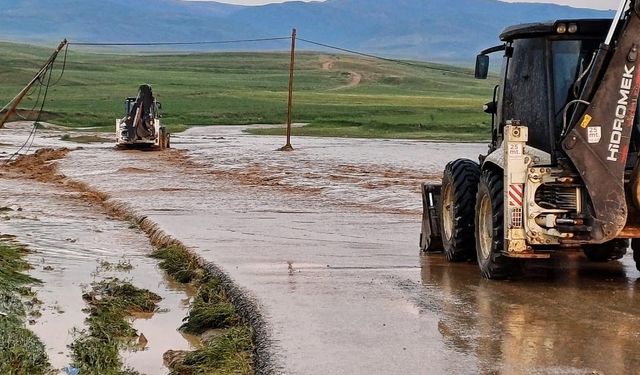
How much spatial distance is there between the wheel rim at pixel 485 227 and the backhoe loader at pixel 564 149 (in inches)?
0.4

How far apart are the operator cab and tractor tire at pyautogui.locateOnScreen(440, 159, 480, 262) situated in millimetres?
1262

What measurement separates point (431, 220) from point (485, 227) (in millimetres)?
2091

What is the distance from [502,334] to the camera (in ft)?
32.9

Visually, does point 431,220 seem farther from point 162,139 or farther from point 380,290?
point 162,139

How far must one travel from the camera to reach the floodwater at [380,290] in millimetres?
9305

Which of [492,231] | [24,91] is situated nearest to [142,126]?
[24,91]

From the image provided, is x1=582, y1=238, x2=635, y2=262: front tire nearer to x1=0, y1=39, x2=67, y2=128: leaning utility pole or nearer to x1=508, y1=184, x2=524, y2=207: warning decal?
x1=508, y1=184, x2=524, y2=207: warning decal

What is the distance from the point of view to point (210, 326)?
11.4m

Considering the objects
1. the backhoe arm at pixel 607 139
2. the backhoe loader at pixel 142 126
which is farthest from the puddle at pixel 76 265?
the backhoe loader at pixel 142 126

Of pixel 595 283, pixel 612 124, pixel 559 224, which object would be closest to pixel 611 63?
pixel 612 124

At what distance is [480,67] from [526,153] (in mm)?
1768

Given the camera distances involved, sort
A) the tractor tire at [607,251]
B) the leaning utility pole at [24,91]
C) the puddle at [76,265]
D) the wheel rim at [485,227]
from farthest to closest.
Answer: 1. the leaning utility pole at [24,91]
2. the tractor tire at [607,251]
3. the wheel rim at [485,227]
4. the puddle at [76,265]

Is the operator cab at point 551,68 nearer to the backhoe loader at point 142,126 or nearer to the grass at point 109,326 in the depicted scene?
the grass at point 109,326

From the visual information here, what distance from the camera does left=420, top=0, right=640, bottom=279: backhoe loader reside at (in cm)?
1140
